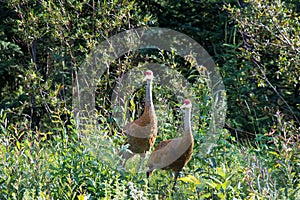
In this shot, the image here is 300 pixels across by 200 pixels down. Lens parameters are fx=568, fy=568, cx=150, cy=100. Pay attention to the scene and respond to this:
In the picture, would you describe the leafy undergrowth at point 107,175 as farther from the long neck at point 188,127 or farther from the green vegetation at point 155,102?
the long neck at point 188,127

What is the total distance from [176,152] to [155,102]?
1866 mm

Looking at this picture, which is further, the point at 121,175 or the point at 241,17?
the point at 241,17

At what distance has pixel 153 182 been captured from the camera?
4547mm

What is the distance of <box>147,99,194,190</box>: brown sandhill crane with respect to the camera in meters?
4.38

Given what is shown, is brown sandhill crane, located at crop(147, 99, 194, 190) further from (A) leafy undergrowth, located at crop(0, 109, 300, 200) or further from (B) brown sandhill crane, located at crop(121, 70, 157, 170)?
(B) brown sandhill crane, located at crop(121, 70, 157, 170)

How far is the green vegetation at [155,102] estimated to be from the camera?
12.9 ft

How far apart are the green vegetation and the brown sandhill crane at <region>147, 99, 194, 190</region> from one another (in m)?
0.11

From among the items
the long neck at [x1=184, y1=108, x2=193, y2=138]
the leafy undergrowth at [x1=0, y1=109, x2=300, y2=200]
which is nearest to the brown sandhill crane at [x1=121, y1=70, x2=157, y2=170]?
the leafy undergrowth at [x1=0, y1=109, x2=300, y2=200]

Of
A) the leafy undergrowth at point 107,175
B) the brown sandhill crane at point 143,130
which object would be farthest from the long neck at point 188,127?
the brown sandhill crane at point 143,130

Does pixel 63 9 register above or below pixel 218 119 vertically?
above

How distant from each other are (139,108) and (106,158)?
7.01ft

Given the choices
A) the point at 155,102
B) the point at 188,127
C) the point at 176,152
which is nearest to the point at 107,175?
the point at 176,152

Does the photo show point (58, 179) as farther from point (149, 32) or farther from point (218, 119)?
point (149, 32)

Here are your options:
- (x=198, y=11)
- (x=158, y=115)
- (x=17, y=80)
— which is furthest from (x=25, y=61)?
(x=158, y=115)
